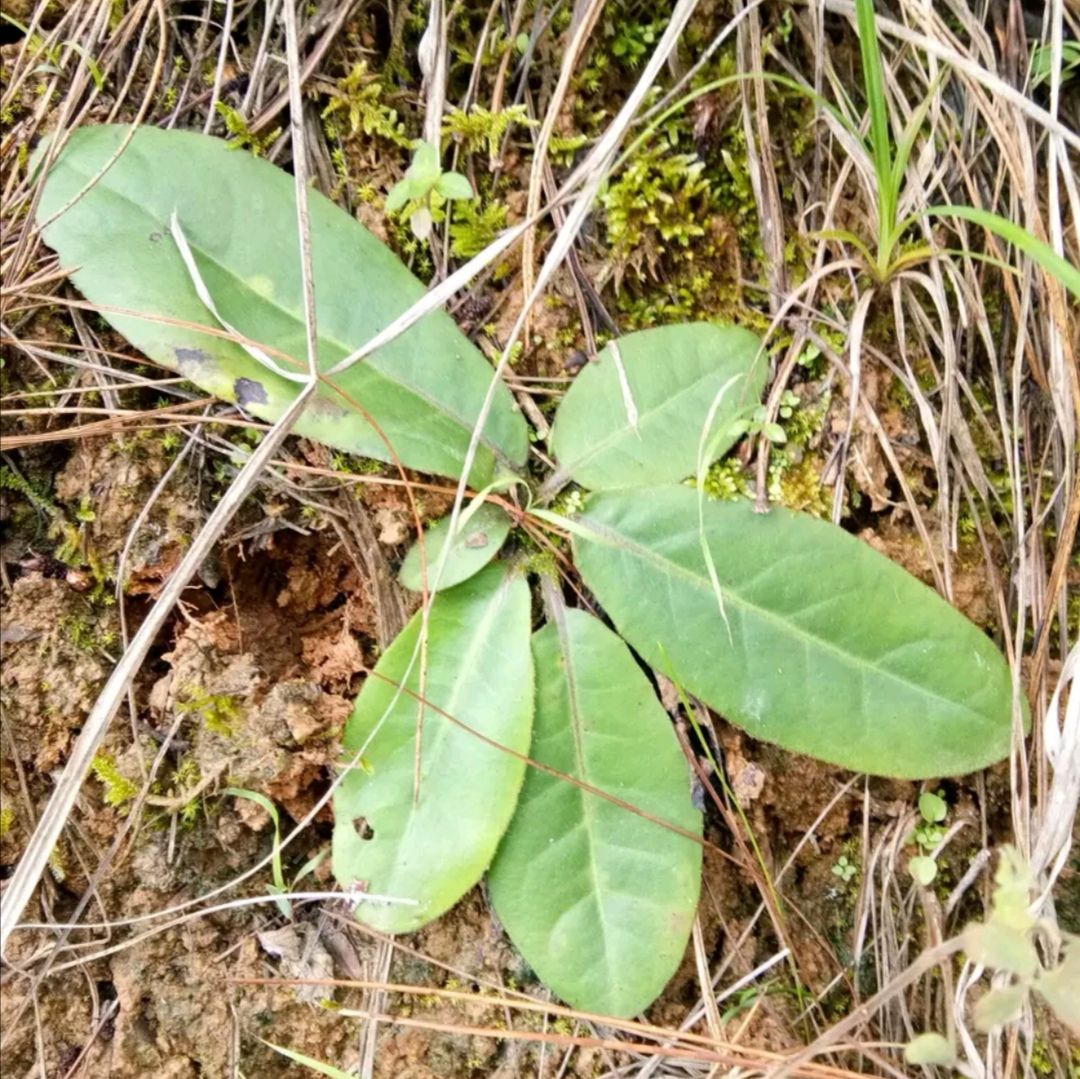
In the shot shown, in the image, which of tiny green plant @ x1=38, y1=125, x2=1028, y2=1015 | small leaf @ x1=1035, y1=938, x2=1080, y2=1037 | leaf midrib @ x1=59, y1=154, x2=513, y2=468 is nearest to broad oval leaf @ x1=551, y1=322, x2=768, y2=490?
tiny green plant @ x1=38, y1=125, x2=1028, y2=1015

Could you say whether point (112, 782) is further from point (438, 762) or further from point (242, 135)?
point (242, 135)

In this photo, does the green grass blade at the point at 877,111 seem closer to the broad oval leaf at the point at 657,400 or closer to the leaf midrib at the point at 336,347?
the broad oval leaf at the point at 657,400

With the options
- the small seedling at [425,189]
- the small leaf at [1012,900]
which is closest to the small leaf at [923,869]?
the small leaf at [1012,900]

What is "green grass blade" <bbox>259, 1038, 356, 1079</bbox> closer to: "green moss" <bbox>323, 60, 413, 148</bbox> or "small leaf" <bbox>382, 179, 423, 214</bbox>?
"small leaf" <bbox>382, 179, 423, 214</bbox>

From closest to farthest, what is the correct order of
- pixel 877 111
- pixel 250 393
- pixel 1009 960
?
pixel 1009 960 < pixel 877 111 < pixel 250 393

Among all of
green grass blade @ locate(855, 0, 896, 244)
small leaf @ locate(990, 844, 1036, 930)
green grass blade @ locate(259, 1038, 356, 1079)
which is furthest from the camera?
green grass blade @ locate(259, 1038, 356, 1079)

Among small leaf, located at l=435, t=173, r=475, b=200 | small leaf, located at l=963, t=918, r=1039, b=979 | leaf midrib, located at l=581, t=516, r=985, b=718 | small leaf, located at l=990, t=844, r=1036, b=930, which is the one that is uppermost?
small leaf, located at l=435, t=173, r=475, b=200

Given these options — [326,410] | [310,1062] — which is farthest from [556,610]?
[310,1062]

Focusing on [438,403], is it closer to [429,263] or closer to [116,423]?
[429,263]

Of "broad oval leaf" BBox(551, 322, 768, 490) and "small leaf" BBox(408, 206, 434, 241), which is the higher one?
"small leaf" BBox(408, 206, 434, 241)
